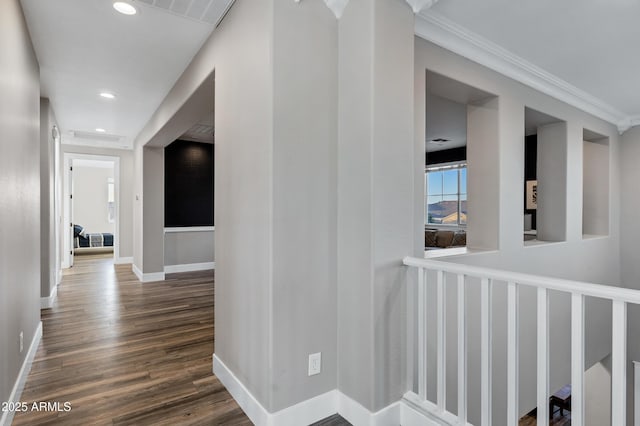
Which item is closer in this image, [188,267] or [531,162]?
[531,162]

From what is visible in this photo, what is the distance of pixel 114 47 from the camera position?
2.84 metres

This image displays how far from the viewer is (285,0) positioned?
1.81m

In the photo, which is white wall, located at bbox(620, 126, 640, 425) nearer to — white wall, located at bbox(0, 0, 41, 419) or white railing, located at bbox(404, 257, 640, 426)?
white railing, located at bbox(404, 257, 640, 426)

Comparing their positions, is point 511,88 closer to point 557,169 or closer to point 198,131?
point 557,169

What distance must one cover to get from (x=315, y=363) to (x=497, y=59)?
2835mm

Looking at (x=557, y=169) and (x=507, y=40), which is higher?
(x=507, y=40)

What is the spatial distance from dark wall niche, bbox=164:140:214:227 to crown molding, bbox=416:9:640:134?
540cm

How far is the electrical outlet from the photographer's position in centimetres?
189

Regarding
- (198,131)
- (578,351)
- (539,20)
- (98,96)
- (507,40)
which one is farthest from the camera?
(198,131)

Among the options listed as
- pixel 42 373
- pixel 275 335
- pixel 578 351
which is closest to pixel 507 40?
pixel 578 351

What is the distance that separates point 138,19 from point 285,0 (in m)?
1.31

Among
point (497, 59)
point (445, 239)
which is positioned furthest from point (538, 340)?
point (445, 239)

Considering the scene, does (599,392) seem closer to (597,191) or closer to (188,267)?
(597,191)

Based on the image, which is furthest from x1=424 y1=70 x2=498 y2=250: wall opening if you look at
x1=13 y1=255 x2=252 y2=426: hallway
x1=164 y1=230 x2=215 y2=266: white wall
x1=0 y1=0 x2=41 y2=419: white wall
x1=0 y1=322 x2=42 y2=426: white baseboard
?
x1=164 y1=230 x2=215 y2=266: white wall
